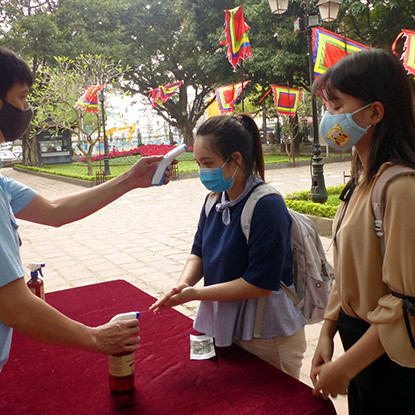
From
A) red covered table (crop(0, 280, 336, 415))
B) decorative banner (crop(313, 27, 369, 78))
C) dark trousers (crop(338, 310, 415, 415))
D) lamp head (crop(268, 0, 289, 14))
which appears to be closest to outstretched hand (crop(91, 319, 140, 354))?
red covered table (crop(0, 280, 336, 415))

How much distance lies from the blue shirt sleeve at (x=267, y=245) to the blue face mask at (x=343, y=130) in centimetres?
33

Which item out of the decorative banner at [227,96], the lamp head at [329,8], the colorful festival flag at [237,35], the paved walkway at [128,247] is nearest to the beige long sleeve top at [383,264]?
the paved walkway at [128,247]

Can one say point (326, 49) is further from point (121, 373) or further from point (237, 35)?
point (121, 373)

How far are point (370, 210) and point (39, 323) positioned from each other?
1.00 meters

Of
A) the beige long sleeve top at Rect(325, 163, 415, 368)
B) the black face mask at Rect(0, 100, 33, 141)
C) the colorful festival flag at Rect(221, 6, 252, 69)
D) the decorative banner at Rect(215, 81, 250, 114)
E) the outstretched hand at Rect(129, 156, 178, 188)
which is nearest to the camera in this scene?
the beige long sleeve top at Rect(325, 163, 415, 368)

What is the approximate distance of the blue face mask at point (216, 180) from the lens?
1787 millimetres

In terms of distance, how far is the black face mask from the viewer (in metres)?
1.48

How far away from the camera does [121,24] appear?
27625mm

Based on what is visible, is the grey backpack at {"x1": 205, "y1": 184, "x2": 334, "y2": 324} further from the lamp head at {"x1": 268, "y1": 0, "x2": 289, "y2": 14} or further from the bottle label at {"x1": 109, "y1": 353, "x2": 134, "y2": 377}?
the lamp head at {"x1": 268, "y1": 0, "x2": 289, "y2": 14}

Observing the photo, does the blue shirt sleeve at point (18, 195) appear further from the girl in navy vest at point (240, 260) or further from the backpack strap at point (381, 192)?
the backpack strap at point (381, 192)

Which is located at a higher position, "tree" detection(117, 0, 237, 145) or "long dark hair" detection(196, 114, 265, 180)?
"tree" detection(117, 0, 237, 145)

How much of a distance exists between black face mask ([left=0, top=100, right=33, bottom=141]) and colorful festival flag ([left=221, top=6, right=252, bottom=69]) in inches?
399

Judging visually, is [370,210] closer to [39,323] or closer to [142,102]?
[39,323]

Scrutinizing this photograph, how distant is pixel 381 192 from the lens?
118cm
